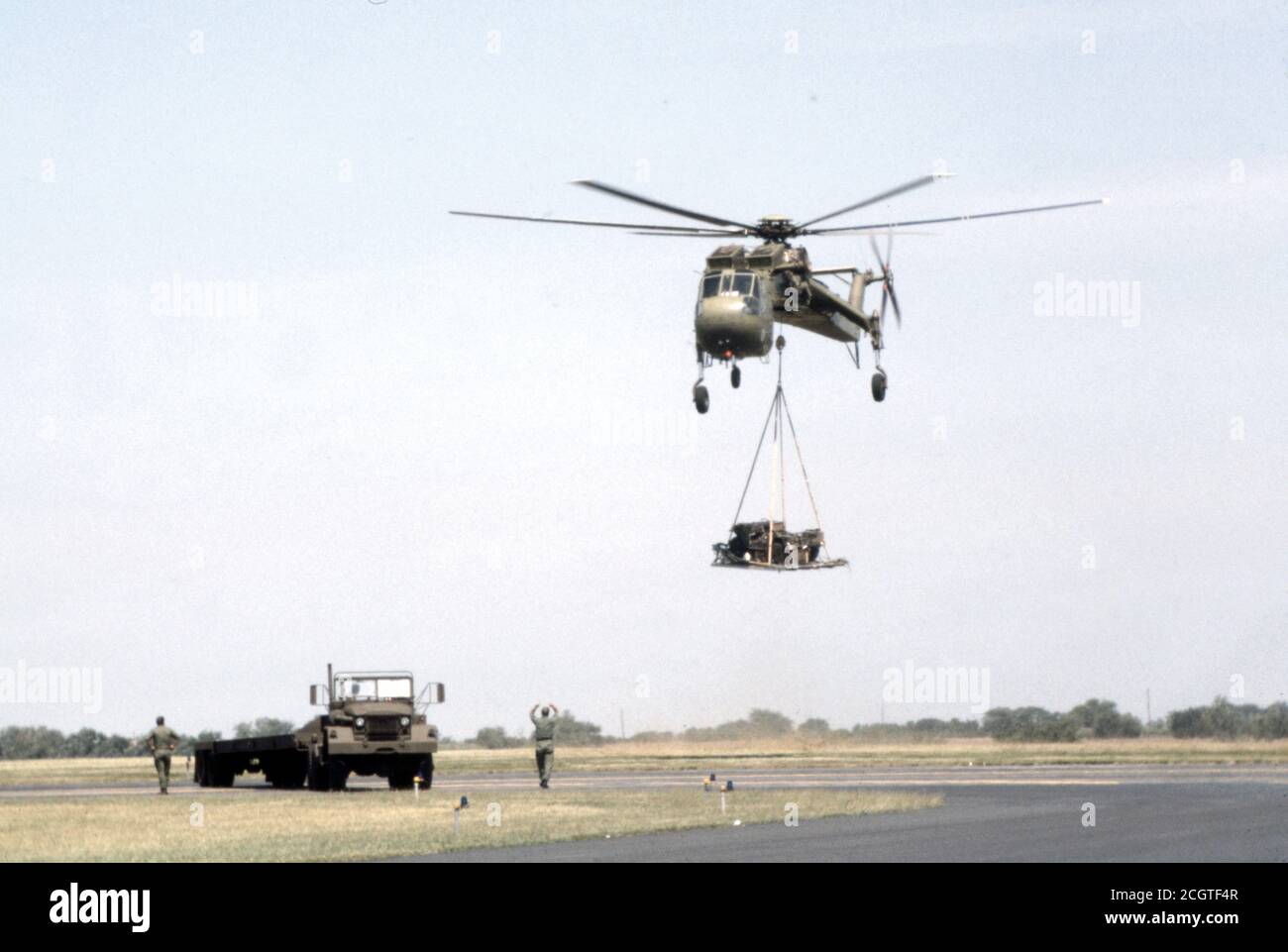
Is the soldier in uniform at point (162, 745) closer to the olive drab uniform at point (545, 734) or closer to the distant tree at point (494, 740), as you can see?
the olive drab uniform at point (545, 734)

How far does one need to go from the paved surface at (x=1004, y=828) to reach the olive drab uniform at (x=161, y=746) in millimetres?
836

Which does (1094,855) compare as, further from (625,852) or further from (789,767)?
(789,767)

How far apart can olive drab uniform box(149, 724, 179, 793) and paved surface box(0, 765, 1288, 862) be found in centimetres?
84

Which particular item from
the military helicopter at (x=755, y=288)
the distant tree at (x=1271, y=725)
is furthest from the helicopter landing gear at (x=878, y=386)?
the distant tree at (x=1271, y=725)

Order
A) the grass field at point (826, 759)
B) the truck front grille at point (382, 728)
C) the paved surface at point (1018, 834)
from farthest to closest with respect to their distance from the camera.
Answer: the grass field at point (826, 759)
the truck front grille at point (382, 728)
the paved surface at point (1018, 834)

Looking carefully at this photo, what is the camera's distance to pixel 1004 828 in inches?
936

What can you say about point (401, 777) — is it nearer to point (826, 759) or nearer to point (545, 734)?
point (545, 734)

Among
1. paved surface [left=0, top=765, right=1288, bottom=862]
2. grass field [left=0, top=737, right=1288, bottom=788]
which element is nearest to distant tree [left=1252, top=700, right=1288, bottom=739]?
grass field [left=0, top=737, right=1288, bottom=788]

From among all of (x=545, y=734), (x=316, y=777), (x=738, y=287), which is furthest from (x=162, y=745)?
(x=738, y=287)

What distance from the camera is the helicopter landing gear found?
43.8 m

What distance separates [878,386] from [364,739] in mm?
15574

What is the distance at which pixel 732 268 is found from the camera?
36.6 m

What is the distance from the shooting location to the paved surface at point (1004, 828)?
20016mm
